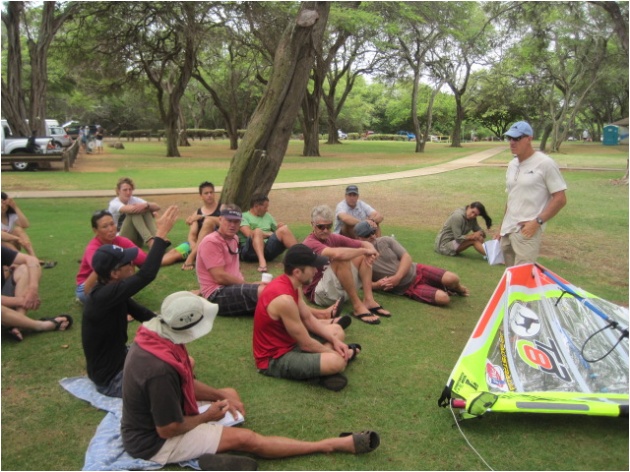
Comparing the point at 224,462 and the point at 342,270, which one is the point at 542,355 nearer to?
the point at 342,270

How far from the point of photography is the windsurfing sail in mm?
3434

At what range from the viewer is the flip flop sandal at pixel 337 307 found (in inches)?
205

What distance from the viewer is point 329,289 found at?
18.6 ft

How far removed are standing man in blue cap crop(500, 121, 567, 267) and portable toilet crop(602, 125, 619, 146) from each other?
174 ft

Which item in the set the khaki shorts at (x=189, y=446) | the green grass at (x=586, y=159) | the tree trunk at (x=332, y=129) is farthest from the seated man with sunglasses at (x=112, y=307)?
the tree trunk at (x=332, y=129)

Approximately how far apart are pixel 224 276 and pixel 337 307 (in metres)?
1.17

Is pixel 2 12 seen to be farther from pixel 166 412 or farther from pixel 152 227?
pixel 166 412

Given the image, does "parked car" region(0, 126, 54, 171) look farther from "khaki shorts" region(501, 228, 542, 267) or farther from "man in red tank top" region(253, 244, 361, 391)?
"khaki shorts" region(501, 228, 542, 267)

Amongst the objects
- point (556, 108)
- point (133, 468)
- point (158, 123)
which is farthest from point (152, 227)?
point (158, 123)

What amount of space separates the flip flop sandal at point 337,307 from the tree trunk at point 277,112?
3118 mm

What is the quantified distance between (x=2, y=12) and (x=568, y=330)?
22.9 metres

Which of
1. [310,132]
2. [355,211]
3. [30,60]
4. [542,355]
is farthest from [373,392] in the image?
[310,132]

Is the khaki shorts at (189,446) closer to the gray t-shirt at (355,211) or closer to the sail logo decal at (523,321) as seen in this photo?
the sail logo decal at (523,321)

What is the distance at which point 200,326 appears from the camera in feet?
9.84
